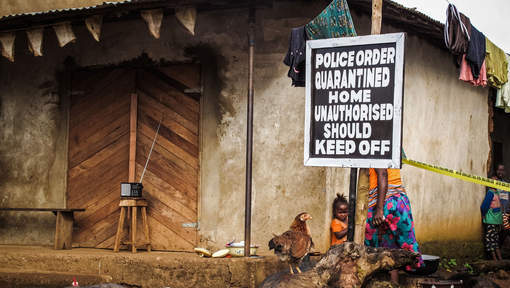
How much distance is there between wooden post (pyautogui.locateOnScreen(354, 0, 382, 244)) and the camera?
5559 mm

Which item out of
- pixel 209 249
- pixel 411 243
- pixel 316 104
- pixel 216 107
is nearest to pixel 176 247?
pixel 209 249

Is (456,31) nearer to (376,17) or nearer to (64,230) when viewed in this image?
(376,17)

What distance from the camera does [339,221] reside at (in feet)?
24.7

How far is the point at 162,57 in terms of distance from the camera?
328 inches

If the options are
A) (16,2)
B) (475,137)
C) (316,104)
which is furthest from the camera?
(475,137)

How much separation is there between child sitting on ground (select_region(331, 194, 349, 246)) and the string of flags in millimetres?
2651

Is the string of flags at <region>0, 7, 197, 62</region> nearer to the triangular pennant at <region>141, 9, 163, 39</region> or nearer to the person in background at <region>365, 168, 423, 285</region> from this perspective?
the triangular pennant at <region>141, 9, 163, 39</region>

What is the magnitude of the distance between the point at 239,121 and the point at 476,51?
3.41 m

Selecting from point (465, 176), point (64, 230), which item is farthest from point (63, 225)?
point (465, 176)

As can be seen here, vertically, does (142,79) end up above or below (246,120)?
above

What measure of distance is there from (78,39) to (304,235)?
4.56 metres

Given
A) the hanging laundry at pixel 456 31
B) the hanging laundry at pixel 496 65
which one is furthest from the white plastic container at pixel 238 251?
the hanging laundry at pixel 496 65

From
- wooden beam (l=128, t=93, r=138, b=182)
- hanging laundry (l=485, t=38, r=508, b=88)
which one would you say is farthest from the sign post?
hanging laundry (l=485, t=38, r=508, b=88)

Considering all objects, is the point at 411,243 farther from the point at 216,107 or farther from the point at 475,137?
the point at 475,137
